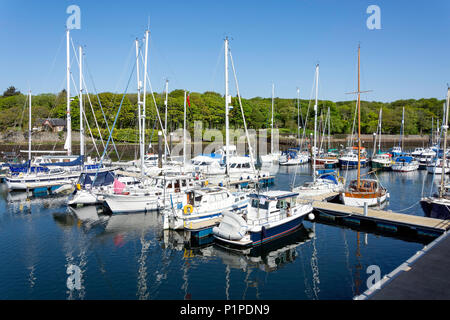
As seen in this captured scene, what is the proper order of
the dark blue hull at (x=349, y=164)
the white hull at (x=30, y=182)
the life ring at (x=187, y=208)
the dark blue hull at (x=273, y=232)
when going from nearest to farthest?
the dark blue hull at (x=273, y=232)
the life ring at (x=187, y=208)
the white hull at (x=30, y=182)
the dark blue hull at (x=349, y=164)

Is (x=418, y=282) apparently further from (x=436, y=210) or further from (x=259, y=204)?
(x=436, y=210)

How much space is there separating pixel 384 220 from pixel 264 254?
9.14 metres

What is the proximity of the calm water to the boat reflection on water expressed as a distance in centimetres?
5

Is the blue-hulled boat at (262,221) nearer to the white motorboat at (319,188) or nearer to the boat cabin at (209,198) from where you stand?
the boat cabin at (209,198)

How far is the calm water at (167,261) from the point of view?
1459 cm

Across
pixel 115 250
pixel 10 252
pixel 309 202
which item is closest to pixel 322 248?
pixel 309 202

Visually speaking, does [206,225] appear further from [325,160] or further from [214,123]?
[214,123]

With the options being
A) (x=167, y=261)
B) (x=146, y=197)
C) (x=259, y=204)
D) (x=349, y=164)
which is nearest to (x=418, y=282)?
(x=259, y=204)

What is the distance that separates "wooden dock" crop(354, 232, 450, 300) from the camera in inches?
444

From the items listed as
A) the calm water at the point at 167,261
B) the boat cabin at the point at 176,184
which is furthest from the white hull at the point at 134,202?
the calm water at the point at 167,261

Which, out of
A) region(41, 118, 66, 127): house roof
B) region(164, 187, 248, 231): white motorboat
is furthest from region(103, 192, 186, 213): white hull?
region(41, 118, 66, 127): house roof

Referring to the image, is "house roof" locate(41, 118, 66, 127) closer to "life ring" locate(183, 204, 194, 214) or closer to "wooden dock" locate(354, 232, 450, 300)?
"life ring" locate(183, 204, 194, 214)

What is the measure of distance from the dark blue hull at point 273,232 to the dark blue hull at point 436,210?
880cm

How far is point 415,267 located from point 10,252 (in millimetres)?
20616
